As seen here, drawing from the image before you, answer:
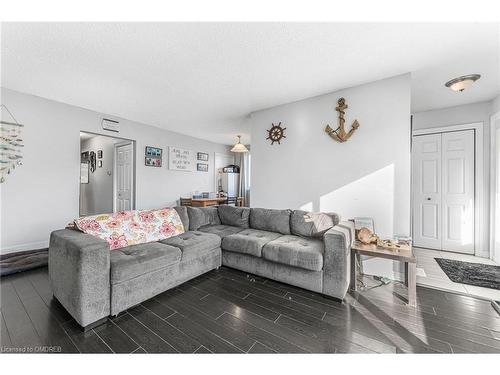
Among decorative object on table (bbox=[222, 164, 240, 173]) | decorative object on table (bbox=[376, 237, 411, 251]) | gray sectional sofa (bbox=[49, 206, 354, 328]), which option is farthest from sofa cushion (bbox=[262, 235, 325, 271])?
decorative object on table (bbox=[222, 164, 240, 173])

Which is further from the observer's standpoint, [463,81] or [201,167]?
[201,167]

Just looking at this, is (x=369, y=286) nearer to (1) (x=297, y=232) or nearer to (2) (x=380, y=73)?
(1) (x=297, y=232)

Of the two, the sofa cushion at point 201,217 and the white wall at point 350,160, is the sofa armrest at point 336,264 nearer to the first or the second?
the white wall at point 350,160

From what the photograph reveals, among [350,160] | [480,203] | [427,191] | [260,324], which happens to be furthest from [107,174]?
[480,203]

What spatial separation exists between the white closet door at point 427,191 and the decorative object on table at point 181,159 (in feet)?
16.5

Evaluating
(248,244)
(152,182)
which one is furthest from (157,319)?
(152,182)

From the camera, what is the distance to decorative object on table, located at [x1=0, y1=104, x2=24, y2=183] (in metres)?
2.94

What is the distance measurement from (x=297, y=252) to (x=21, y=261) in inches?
135

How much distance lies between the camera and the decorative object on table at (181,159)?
525cm

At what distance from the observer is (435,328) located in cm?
159

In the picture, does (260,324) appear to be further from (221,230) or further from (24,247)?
(24,247)

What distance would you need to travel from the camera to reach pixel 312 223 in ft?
8.50

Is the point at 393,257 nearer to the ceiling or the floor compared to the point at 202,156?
nearer to the floor

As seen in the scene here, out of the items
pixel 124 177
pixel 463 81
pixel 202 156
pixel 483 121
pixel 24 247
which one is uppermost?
pixel 463 81
